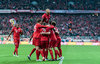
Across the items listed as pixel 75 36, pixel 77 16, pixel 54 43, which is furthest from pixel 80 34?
pixel 54 43

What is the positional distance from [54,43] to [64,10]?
41.0 meters

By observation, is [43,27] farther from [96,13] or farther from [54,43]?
[96,13]

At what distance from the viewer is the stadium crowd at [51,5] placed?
177 feet

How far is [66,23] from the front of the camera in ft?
166

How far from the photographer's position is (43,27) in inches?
451

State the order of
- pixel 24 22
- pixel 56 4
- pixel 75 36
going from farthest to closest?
pixel 56 4 < pixel 24 22 < pixel 75 36

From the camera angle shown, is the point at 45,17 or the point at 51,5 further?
the point at 51,5

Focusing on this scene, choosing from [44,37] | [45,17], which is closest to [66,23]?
[44,37]

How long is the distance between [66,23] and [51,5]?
623 centimetres

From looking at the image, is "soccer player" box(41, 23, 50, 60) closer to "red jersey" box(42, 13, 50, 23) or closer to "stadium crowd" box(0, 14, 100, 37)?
"red jersey" box(42, 13, 50, 23)

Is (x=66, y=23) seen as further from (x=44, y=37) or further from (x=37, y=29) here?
(x=44, y=37)

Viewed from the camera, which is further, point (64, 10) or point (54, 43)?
point (64, 10)

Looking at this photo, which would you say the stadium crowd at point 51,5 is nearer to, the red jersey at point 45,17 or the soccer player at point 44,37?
the soccer player at point 44,37

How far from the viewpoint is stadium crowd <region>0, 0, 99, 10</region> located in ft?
177
